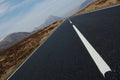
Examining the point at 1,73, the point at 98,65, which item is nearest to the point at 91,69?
the point at 98,65

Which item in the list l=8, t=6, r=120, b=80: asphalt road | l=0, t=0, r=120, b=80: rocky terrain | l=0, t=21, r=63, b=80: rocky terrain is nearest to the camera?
l=8, t=6, r=120, b=80: asphalt road

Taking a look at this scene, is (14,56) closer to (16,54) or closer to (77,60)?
(16,54)

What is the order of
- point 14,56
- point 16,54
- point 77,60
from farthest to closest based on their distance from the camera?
point 16,54 → point 14,56 → point 77,60

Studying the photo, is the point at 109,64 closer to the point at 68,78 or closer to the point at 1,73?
A: the point at 68,78

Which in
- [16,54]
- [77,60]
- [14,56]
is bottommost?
[16,54]

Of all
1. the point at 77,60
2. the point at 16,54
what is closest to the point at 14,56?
the point at 16,54

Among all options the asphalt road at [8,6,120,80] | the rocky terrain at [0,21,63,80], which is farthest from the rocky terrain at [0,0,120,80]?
the asphalt road at [8,6,120,80]

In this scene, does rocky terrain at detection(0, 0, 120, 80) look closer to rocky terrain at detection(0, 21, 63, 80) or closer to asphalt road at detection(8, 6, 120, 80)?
rocky terrain at detection(0, 21, 63, 80)

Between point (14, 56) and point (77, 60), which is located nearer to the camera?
point (77, 60)

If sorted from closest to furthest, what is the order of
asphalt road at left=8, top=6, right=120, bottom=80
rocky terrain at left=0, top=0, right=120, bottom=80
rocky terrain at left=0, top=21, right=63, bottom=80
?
asphalt road at left=8, top=6, right=120, bottom=80
rocky terrain at left=0, top=21, right=63, bottom=80
rocky terrain at left=0, top=0, right=120, bottom=80

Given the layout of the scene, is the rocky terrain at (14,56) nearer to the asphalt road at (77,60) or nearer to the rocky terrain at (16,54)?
the rocky terrain at (16,54)

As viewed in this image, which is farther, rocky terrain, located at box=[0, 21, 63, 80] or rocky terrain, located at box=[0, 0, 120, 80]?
rocky terrain, located at box=[0, 0, 120, 80]

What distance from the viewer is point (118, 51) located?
20.6 feet

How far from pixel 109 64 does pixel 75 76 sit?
0.85 m
